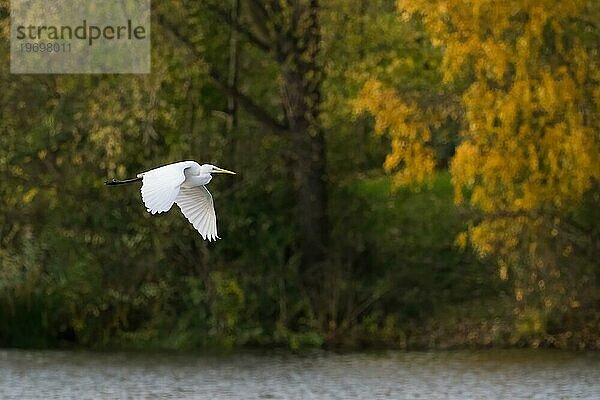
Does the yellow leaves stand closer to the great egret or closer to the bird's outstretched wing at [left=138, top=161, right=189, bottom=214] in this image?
the great egret

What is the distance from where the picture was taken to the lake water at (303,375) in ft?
37.9

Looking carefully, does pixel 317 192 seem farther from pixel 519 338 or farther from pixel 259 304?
pixel 519 338

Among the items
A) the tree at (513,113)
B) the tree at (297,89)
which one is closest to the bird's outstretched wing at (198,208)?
the tree at (513,113)

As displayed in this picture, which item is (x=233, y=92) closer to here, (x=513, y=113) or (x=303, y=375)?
(x=303, y=375)

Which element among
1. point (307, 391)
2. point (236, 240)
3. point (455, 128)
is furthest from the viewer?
point (236, 240)

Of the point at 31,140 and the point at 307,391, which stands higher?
the point at 31,140

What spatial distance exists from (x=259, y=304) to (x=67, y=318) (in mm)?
1861

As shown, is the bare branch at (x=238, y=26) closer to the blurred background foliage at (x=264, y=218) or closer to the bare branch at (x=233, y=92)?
the blurred background foliage at (x=264, y=218)

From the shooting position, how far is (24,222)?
1380 cm

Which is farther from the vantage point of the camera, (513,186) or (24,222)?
(24,222)

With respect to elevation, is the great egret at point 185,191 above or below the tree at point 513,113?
below

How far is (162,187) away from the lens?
6699mm

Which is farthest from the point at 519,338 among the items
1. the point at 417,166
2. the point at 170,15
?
the point at 170,15

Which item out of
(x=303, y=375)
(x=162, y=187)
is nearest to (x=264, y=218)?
(x=303, y=375)
